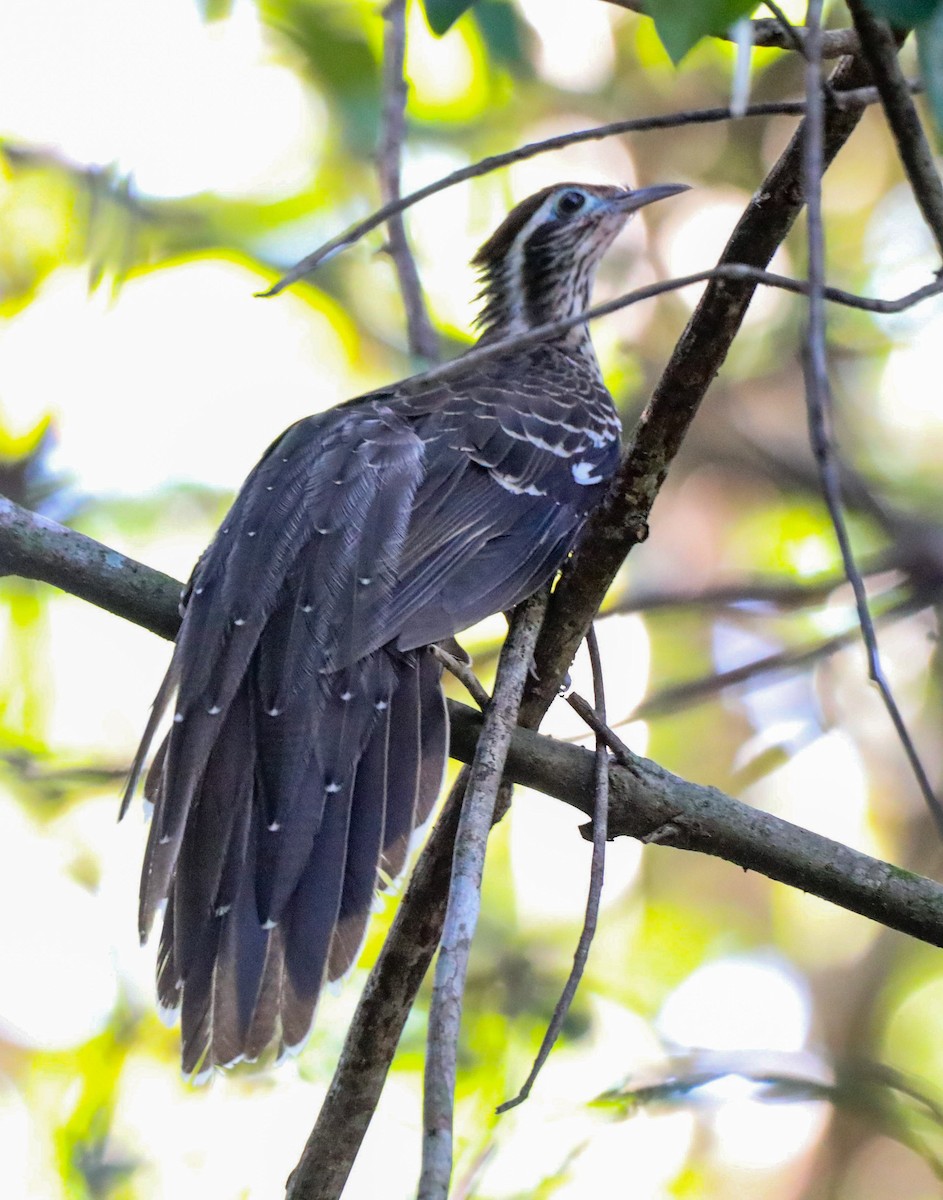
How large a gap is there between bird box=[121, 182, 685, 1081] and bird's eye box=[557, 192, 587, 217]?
5.12 feet

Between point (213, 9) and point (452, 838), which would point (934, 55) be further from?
point (213, 9)

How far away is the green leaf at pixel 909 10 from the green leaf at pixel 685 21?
0.60 feet

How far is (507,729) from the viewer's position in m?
2.71

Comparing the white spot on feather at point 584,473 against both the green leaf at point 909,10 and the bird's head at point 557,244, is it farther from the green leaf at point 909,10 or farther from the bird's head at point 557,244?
the green leaf at point 909,10

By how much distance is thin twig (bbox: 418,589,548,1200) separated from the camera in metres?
1.76

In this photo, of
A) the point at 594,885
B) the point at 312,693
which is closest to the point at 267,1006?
the point at 312,693

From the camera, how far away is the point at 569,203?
5.13 m

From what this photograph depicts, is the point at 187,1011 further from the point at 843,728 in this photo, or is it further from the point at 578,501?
the point at 843,728

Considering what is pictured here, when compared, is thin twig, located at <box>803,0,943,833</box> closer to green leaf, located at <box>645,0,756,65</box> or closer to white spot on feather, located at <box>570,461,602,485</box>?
green leaf, located at <box>645,0,756,65</box>

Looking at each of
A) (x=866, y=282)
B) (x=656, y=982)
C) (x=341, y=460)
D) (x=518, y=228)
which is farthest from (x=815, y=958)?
(x=341, y=460)

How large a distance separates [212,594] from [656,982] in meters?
3.64

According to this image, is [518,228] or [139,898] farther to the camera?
[518,228]

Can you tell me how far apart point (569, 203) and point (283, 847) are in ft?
10.1

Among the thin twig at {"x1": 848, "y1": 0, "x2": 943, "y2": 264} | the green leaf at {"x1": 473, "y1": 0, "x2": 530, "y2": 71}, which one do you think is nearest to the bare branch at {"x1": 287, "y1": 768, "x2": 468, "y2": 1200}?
the thin twig at {"x1": 848, "y1": 0, "x2": 943, "y2": 264}
